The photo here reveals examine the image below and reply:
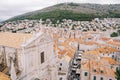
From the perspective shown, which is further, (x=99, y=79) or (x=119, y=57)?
(x=119, y=57)

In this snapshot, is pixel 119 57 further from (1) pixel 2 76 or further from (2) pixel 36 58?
(1) pixel 2 76

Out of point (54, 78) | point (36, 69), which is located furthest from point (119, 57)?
point (36, 69)

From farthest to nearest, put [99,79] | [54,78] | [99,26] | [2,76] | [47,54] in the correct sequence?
1. [99,26]
2. [99,79]
3. [54,78]
4. [47,54]
5. [2,76]

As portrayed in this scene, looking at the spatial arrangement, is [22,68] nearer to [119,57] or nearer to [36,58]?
[36,58]

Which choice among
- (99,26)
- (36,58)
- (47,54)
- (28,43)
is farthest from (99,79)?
(99,26)

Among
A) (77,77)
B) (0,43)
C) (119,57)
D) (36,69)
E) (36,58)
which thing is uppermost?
(0,43)

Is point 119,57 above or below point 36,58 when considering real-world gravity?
below

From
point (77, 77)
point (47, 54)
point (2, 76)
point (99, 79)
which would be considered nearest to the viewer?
point (2, 76)
